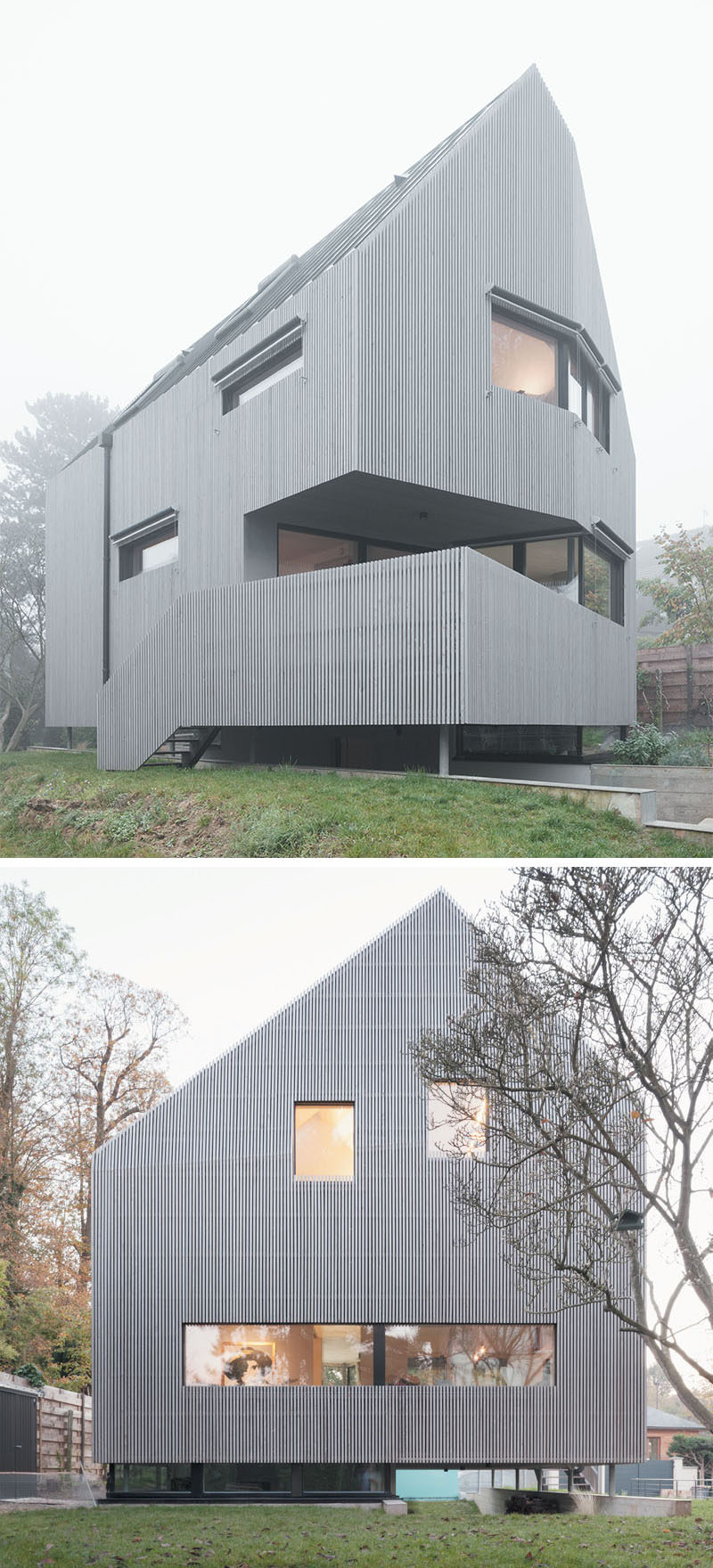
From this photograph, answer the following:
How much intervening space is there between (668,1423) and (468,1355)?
49.8ft

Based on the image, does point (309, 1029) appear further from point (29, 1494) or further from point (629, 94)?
point (629, 94)

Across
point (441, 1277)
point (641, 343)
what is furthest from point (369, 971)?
point (641, 343)

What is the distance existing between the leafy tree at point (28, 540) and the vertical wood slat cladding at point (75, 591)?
2.56m

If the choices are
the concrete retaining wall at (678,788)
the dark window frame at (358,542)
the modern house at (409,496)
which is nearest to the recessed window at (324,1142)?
the modern house at (409,496)

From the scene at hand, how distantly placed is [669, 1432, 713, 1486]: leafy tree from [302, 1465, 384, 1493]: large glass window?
30.9ft

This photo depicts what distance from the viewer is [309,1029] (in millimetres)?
10242

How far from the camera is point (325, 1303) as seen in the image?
9.69 metres

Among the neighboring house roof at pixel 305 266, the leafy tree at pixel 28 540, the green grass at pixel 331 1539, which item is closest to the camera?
the green grass at pixel 331 1539

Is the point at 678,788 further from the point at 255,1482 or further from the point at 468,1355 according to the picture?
the point at 255,1482

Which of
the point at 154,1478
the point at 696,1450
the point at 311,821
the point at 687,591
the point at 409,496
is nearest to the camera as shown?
the point at 311,821

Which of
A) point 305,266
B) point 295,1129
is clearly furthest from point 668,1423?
point 305,266

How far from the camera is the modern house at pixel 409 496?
9.69 m

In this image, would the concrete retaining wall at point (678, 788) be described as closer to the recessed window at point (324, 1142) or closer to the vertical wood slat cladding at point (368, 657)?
the vertical wood slat cladding at point (368, 657)

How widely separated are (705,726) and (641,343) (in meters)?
14.0
